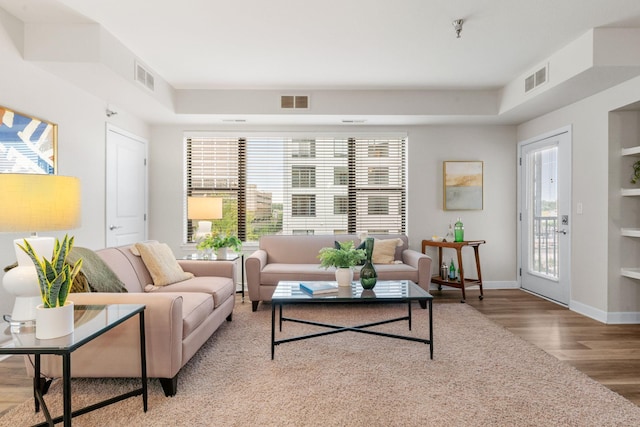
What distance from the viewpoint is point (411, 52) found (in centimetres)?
366

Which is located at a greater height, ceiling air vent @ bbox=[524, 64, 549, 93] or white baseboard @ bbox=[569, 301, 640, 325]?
ceiling air vent @ bbox=[524, 64, 549, 93]

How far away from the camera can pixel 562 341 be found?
10.7ft

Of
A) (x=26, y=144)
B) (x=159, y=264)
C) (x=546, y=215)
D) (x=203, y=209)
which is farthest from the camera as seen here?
(x=546, y=215)

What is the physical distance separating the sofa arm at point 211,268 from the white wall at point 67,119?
3.41 feet

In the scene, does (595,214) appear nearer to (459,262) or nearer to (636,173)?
(636,173)

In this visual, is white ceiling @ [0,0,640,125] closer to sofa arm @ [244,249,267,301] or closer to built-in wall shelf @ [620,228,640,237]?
built-in wall shelf @ [620,228,640,237]

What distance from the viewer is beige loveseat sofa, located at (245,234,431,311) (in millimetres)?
4277

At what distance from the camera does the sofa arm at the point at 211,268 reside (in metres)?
3.85

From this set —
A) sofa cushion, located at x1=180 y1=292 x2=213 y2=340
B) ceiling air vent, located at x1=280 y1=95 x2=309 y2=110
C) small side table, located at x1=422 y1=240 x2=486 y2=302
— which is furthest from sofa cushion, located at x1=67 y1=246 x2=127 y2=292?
small side table, located at x1=422 y1=240 x2=486 y2=302

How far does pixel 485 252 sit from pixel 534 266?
2.02ft

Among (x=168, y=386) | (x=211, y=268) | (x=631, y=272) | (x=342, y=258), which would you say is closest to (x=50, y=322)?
(x=168, y=386)

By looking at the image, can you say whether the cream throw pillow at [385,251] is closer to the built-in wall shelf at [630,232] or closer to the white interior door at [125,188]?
the built-in wall shelf at [630,232]

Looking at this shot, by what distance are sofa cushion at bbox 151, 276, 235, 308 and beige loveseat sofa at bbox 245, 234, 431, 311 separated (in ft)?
2.09

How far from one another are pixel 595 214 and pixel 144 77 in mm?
4779
